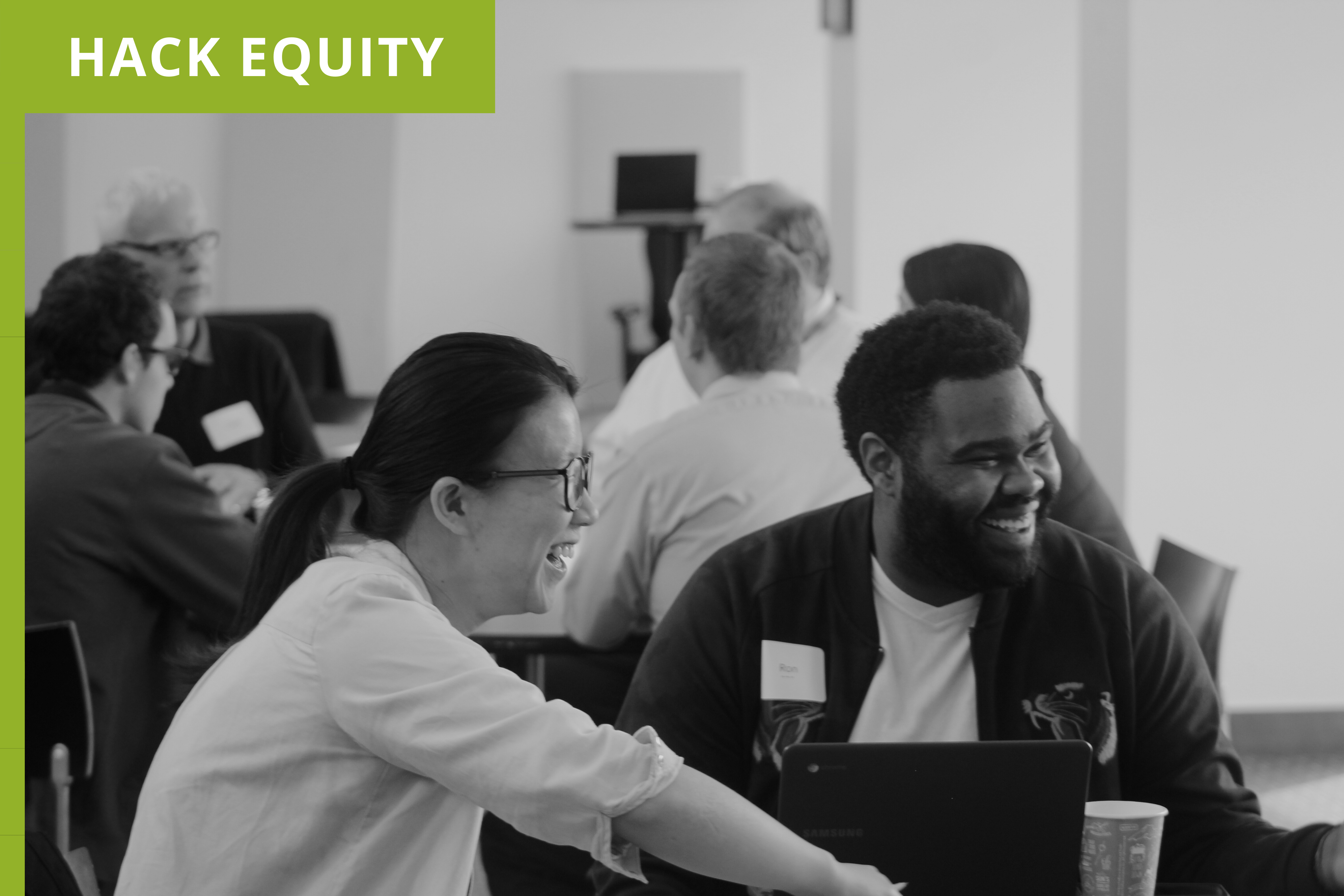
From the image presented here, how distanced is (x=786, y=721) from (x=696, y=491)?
0.93 metres

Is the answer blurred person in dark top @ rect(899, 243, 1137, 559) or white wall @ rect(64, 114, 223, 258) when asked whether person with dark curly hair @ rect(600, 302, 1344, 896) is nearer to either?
blurred person in dark top @ rect(899, 243, 1137, 559)

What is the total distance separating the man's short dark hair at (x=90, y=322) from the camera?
245 centimetres

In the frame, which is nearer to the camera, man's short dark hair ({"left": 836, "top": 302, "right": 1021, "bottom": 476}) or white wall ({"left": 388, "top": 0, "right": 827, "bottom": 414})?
man's short dark hair ({"left": 836, "top": 302, "right": 1021, "bottom": 476})

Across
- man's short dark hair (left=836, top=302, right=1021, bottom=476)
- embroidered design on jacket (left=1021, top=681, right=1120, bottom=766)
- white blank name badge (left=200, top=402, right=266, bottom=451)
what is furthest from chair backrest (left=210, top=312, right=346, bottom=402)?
embroidered design on jacket (left=1021, top=681, right=1120, bottom=766)

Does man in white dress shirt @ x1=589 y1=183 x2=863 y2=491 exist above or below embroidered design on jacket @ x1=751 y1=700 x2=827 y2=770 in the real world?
above

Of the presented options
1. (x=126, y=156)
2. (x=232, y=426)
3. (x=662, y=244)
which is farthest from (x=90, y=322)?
(x=662, y=244)

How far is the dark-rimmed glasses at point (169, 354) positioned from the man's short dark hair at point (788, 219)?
59.0 inches

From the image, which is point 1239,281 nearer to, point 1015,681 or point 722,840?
point 1015,681

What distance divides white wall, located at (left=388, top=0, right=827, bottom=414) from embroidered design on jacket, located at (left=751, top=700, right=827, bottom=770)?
30.0 feet

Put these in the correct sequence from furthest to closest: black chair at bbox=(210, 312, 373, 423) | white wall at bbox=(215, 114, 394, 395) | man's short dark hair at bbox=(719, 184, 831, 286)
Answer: white wall at bbox=(215, 114, 394, 395) → black chair at bbox=(210, 312, 373, 423) → man's short dark hair at bbox=(719, 184, 831, 286)

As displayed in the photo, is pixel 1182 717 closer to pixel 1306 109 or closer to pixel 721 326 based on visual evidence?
pixel 721 326

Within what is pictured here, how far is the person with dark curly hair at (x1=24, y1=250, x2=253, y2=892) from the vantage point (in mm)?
2322

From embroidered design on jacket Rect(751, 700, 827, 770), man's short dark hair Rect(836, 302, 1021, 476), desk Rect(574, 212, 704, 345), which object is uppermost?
desk Rect(574, 212, 704, 345)

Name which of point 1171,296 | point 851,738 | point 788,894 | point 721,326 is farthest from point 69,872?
point 1171,296
